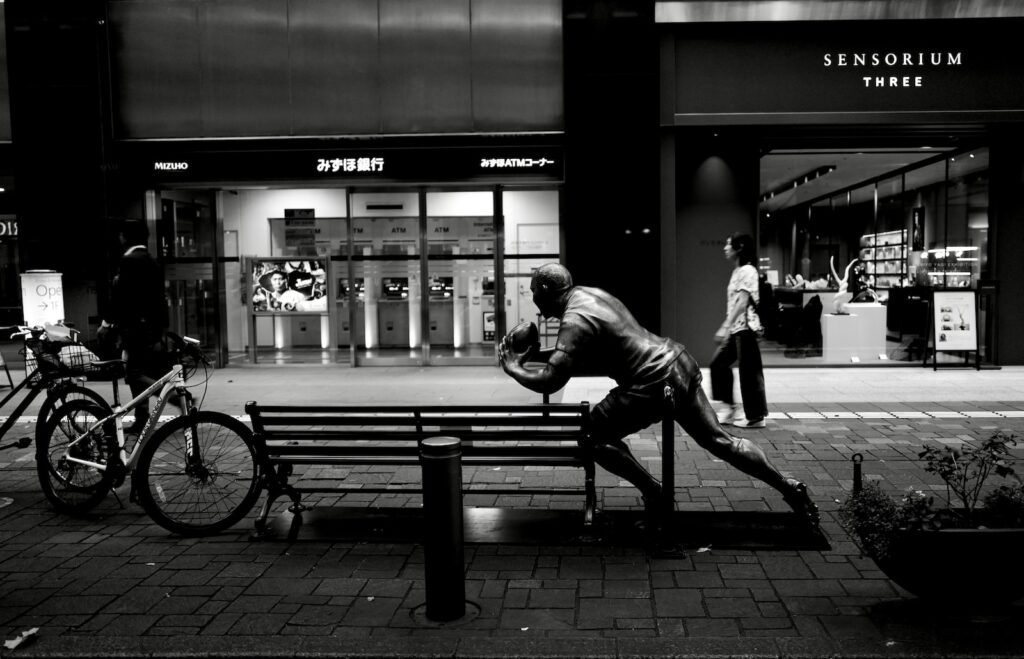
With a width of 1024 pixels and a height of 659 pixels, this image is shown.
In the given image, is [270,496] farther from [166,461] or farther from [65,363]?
[65,363]

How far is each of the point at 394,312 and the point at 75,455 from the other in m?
7.88

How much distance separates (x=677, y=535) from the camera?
4.94 meters

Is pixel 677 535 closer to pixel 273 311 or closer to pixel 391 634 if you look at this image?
pixel 391 634

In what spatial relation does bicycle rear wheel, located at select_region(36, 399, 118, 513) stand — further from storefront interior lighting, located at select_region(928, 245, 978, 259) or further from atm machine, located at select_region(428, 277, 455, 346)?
storefront interior lighting, located at select_region(928, 245, 978, 259)

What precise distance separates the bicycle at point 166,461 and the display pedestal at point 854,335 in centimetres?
959

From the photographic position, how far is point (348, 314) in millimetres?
13594

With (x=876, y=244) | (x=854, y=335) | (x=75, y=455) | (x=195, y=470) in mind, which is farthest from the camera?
(x=876, y=244)

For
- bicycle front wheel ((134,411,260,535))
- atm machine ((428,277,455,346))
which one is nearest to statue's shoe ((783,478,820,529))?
bicycle front wheel ((134,411,260,535))

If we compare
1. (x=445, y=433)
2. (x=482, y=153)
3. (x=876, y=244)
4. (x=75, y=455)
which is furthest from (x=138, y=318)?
(x=876, y=244)

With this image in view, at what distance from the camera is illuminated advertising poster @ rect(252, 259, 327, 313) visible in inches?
534

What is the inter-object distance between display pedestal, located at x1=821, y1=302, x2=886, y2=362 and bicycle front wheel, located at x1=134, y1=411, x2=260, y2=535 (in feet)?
32.4

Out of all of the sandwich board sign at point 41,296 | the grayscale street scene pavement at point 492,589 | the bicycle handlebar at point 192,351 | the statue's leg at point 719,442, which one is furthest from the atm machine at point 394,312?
the statue's leg at point 719,442

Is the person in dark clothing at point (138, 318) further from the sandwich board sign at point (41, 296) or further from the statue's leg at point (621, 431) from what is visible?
the sandwich board sign at point (41, 296)

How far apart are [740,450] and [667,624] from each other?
127 centimetres
